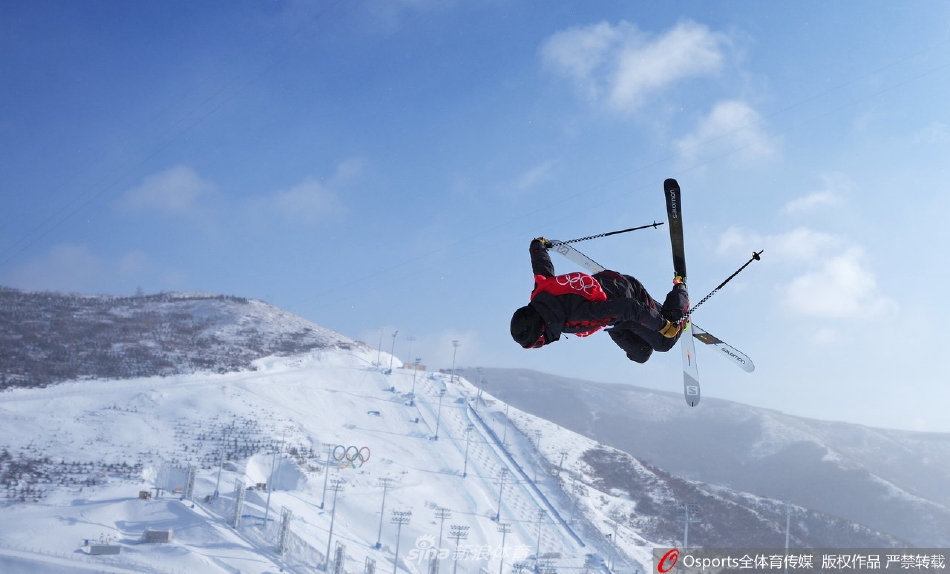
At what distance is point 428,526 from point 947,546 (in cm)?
13598

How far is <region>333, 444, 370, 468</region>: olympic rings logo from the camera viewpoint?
92025 mm

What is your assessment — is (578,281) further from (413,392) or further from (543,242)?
(413,392)

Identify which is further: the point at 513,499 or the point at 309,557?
the point at 513,499

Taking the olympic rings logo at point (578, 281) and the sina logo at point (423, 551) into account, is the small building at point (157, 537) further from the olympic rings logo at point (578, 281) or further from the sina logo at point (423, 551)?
the olympic rings logo at point (578, 281)

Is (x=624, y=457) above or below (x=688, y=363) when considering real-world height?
below

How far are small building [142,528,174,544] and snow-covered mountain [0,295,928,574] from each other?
0.11m

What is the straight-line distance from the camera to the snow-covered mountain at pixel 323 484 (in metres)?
58.2

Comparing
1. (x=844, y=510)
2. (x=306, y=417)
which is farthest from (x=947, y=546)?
(x=306, y=417)

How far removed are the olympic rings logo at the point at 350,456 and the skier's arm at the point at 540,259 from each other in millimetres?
88787

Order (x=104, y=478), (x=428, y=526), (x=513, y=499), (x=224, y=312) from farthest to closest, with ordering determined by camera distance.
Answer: (x=224, y=312)
(x=513, y=499)
(x=428, y=526)
(x=104, y=478)

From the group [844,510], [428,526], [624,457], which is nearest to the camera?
[428,526]

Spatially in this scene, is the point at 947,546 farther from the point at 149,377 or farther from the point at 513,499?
the point at 149,377

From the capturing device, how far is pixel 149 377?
12019 cm

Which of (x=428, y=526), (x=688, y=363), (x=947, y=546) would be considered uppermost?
(x=688, y=363)
